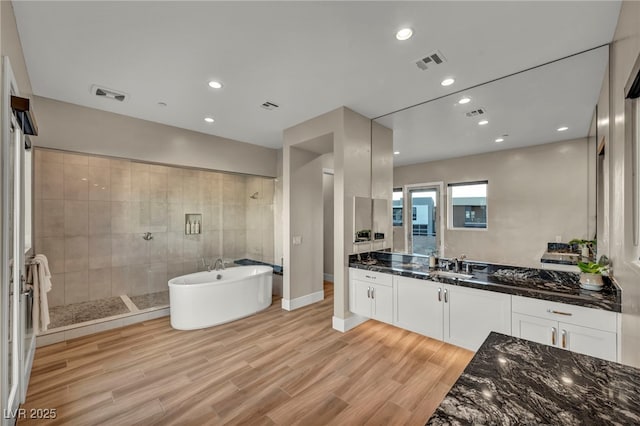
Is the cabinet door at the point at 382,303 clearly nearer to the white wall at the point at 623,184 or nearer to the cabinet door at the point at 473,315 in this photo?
the cabinet door at the point at 473,315

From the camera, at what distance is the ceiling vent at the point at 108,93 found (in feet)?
9.38

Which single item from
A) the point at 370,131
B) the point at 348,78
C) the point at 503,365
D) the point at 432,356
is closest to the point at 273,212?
the point at 370,131

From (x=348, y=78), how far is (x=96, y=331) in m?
4.24

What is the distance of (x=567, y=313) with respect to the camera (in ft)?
6.77

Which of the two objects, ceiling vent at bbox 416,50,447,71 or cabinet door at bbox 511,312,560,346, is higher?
ceiling vent at bbox 416,50,447,71

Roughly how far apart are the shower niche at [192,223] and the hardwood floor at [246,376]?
1889mm

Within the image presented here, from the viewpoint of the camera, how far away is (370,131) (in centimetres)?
382

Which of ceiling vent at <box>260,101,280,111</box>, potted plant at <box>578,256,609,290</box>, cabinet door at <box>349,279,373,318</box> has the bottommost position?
cabinet door at <box>349,279,373,318</box>

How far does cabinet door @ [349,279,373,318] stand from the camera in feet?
11.0

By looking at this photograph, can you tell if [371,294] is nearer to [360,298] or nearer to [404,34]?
[360,298]

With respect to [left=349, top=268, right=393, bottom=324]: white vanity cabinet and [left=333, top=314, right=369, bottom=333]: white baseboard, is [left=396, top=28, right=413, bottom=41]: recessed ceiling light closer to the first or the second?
[left=349, top=268, right=393, bottom=324]: white vanity cabinet

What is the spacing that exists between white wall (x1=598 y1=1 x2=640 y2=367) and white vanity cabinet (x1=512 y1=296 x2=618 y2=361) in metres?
0.11

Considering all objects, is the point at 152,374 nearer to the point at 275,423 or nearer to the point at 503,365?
the point at 275,423

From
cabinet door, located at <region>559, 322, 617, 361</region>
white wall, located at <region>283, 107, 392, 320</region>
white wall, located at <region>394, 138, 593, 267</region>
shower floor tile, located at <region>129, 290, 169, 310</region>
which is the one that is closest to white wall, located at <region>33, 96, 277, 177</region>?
white wall, located at <region>283, 107, 392, 320</region>
